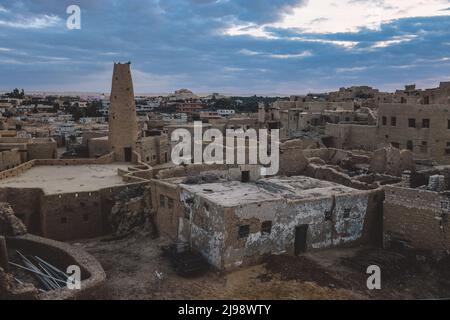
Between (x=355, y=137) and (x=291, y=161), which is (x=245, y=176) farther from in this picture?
(x=355, y=137)

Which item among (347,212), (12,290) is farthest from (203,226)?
(12,290)

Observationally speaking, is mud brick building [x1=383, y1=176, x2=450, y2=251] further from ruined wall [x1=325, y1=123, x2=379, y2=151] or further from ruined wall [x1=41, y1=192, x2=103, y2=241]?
ruined wall [x1=325, y1=123, x2=379, y2=151]

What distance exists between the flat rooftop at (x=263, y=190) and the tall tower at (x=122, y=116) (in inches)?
539

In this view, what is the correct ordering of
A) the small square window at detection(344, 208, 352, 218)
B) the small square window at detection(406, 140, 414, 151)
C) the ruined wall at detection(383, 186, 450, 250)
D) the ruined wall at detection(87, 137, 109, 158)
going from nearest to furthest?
the ruined wall at detection(383, 186, 450, 250) < the small square window at detection(344, 208, 352, 218) < the small square window at detection(406, 140, 414, 151) < the ruined wall at detection(87, 137, 109, 158)

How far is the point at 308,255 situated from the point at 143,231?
754cm

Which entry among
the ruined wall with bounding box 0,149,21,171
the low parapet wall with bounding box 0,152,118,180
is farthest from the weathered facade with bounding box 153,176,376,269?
the ruined wall with bounding box 0,149,21,171

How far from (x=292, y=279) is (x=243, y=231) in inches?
90.9

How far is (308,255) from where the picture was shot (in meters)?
17.8

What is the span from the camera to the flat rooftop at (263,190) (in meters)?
17.0

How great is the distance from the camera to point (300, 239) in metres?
18.0

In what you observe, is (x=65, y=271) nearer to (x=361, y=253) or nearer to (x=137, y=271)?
(x=137, y=271)

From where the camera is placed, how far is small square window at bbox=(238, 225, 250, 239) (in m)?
16.3

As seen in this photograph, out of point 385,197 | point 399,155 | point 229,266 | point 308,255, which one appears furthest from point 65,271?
point 399,155

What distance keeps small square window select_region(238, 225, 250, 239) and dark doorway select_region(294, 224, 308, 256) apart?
2302 mm
